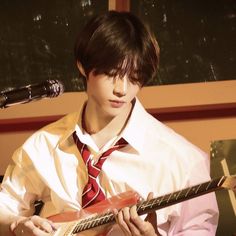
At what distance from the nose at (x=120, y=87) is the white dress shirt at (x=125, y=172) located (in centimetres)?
13

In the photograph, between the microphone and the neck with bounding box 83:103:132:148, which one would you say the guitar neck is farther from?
the microphone

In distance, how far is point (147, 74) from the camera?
5.09 ft

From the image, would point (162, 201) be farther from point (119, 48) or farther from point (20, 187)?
point (20, 187)

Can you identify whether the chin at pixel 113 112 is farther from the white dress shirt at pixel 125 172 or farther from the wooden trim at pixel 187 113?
the wooden trim at pixel 187 113

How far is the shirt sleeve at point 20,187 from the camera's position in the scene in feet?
5.62

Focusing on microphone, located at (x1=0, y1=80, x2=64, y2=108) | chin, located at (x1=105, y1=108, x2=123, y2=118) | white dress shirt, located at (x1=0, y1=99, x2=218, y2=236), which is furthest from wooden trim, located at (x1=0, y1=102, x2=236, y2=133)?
microphone, located at (x1=0, y1=80, x2=64, y2=108)

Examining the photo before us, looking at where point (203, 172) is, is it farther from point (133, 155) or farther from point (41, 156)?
point (41, 156)

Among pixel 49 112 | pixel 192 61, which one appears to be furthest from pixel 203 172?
pixel 49 112

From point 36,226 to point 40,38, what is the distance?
43.2 inches

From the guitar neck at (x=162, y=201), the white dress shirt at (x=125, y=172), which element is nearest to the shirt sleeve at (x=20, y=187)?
the white dress shirt at (x=125, y=172)

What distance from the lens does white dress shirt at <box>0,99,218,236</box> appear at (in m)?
1.54

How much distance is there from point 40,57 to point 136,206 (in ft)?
3.91

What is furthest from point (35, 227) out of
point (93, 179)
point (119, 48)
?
point (119, 48)

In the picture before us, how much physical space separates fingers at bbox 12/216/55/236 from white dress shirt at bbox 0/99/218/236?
106 mm
